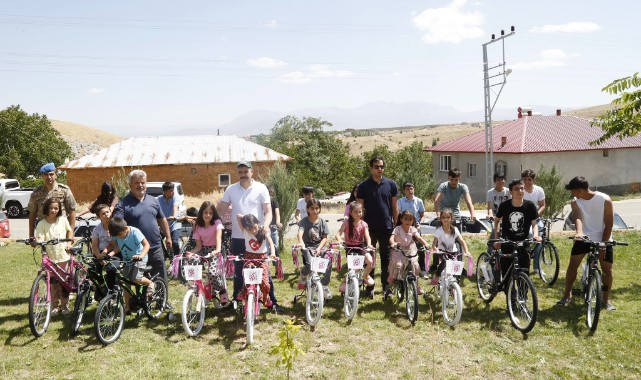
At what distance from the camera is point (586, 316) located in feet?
21.5

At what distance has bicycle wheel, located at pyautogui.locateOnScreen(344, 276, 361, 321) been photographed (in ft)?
21.5

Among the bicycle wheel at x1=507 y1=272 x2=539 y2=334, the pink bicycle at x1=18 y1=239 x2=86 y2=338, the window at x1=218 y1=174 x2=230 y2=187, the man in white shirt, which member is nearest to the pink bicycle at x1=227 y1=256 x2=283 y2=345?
the pink bicycle at x1=18 y1=239 x2=86 y2=338

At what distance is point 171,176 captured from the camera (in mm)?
34938

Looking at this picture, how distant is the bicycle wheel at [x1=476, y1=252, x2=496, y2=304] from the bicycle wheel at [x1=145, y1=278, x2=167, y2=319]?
4609mm

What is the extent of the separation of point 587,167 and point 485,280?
36.7m

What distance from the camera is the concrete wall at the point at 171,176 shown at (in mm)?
34344

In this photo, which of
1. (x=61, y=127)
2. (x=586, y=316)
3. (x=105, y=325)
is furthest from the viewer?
(x=61, y=127)

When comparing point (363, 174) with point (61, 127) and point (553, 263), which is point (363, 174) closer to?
point (553, 263)

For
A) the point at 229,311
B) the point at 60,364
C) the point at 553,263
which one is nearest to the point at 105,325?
the point at 60,364

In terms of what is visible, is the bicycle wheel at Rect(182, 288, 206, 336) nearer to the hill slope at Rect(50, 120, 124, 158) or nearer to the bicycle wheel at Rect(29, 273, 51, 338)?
the bicycle wheel at Rect(29, 273, 51, 338)

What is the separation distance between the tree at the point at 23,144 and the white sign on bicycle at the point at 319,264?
4925cm

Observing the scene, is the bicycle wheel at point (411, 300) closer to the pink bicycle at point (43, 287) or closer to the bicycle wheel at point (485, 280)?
the bicycle wheel at point (485, 280)

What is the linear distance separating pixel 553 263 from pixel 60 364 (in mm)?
7589

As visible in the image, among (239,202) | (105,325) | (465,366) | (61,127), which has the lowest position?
(465,366)
